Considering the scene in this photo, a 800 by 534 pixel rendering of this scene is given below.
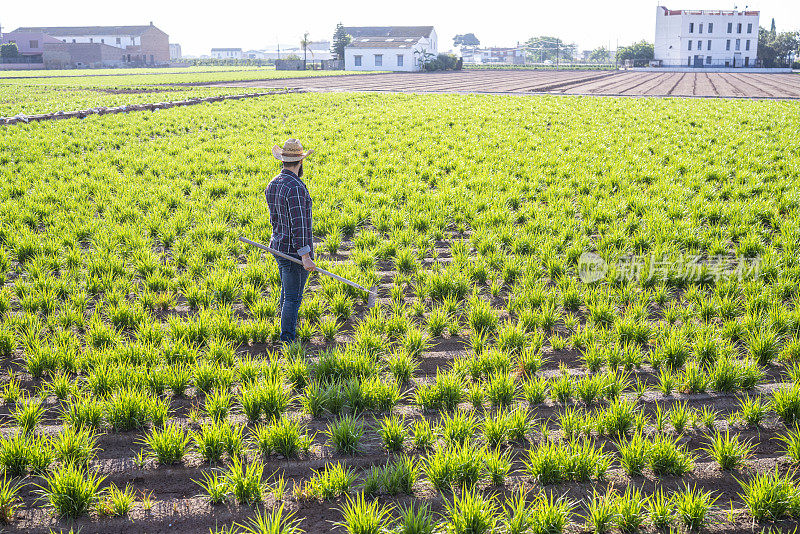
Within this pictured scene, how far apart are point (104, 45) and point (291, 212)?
102352mm

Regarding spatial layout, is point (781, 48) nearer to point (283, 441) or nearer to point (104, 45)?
point (104, 45)

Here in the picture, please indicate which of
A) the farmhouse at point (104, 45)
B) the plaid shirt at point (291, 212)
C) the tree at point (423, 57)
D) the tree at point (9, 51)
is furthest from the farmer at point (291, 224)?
the tree at point (9, 51)

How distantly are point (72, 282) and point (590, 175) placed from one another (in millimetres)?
8267

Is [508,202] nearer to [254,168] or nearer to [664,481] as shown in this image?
[254,168]

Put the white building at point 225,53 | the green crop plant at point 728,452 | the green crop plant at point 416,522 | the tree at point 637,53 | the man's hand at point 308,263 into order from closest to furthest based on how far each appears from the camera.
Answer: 1. the green crop plant at point 416,522
2. the green crop plant at point 728,452
3. the man's hand at point 308,263
4. the tree at point 637,53
5. the white building at point 225,53

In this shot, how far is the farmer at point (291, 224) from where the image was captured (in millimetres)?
4539

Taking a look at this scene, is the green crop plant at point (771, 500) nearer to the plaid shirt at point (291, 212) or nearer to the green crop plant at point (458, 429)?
the green crop plant at point (458, 429)

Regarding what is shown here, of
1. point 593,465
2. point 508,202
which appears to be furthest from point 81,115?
point 593,465

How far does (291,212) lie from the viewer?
4.57 meters

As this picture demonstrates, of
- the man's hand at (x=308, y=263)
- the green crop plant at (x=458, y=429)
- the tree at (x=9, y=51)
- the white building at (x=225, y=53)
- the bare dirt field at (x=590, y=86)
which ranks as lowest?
the green crop plant at (x=458, y=429)

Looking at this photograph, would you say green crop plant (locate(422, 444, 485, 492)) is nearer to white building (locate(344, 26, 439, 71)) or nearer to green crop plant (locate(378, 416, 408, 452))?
green crop plant (locate(378, 416, 408, 452))

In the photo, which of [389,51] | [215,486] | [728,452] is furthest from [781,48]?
[215,486]

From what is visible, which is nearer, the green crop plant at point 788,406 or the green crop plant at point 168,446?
the green crop plant at point 168,446

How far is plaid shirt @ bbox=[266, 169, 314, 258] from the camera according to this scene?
4535mm
